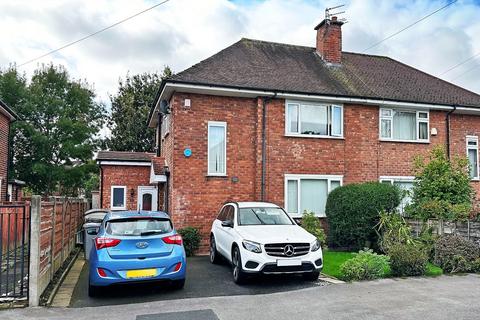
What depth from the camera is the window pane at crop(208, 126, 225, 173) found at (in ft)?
41.0

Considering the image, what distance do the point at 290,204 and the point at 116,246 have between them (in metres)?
7.48

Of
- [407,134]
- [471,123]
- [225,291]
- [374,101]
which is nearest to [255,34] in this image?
[374,101]

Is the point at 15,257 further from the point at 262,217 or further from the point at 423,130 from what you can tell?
the point at 423,130

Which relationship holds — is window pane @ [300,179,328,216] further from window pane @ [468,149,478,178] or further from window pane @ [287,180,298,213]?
window pane @ [468,149,478,178]

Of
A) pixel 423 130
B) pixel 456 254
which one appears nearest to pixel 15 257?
pixel 456 254

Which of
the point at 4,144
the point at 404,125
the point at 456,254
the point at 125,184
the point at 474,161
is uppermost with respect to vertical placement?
the point at 404,125

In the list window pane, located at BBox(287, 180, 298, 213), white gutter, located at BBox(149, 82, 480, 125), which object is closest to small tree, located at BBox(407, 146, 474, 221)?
white gutter, located at BBox(149, 82, 480, 125)

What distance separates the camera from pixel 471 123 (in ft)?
51.3

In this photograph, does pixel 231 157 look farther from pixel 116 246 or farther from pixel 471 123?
pixel 471 123

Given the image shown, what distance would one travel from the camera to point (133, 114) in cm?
3011

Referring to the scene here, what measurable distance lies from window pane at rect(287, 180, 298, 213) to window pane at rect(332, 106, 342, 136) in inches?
91.7

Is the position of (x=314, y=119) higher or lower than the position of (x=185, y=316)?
higher

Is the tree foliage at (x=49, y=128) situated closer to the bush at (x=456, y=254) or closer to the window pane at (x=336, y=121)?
the window pane at (x=336, y=121)

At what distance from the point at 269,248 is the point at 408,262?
326cm
